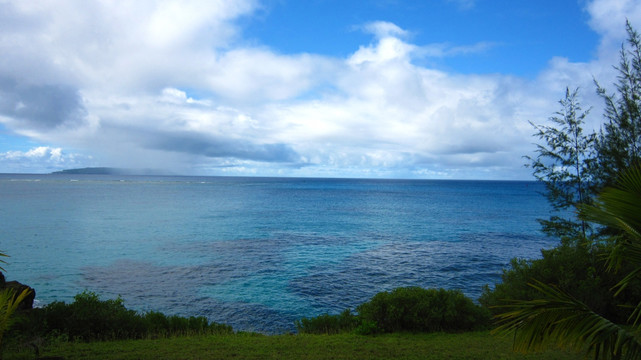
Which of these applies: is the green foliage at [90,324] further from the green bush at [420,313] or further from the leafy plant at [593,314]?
the leafy plant at [593,314]

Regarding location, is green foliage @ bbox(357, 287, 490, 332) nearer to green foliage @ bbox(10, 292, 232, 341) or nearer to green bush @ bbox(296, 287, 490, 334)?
green bush @ bbox(296, 287, 490, 334)

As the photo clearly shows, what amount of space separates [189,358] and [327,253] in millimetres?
25102

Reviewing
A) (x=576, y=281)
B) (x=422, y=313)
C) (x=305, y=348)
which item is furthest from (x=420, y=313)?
(x=576, y=281)

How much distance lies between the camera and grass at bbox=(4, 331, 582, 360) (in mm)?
9438

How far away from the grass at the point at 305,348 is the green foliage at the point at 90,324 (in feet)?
4.09

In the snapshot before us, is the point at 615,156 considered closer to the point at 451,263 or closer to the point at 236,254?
the point at 451,263

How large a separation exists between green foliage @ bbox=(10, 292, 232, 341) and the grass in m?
1.25

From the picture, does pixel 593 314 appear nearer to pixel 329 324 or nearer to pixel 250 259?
pixel 329 324

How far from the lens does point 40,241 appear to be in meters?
37.4

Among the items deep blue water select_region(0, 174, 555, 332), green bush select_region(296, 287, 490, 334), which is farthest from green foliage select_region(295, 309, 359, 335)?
deep blue water select_region(0, 174, 555, 332)

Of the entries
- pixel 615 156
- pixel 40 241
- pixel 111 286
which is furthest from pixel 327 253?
pixel 40 241

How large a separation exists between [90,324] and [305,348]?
280 inches

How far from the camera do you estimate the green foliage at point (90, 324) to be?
11.5m

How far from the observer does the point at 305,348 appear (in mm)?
10344
